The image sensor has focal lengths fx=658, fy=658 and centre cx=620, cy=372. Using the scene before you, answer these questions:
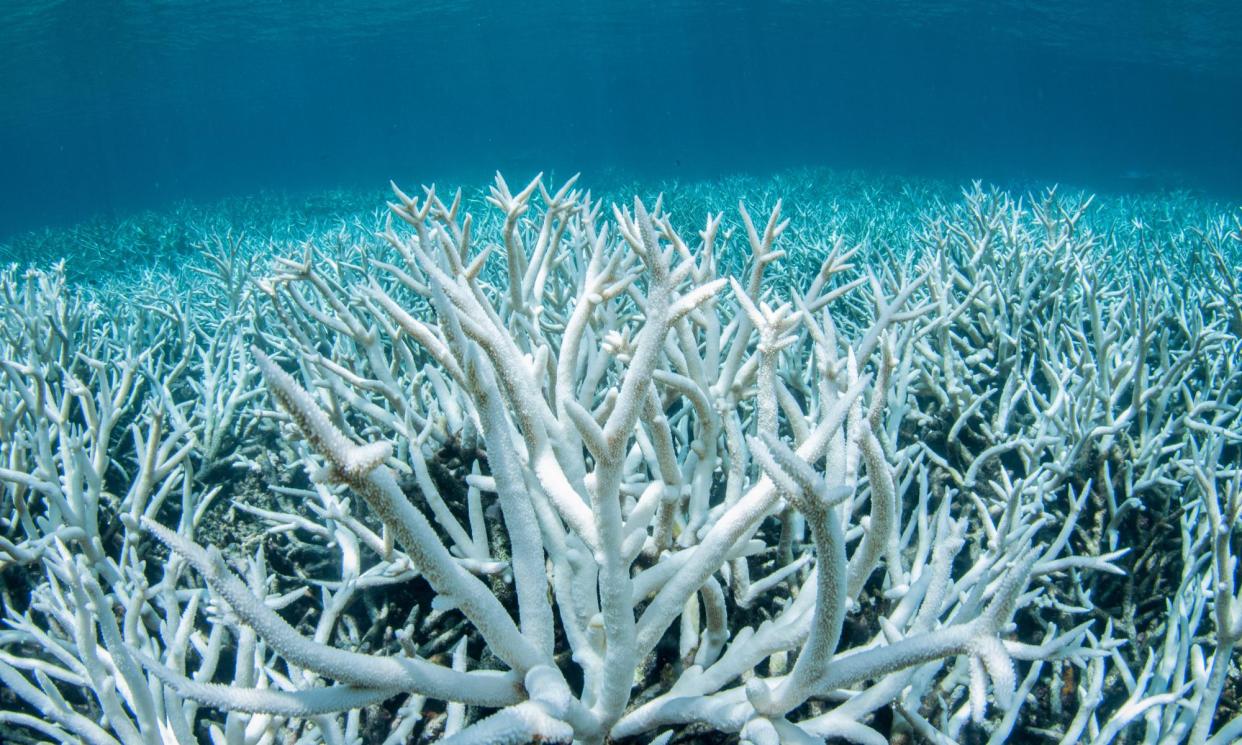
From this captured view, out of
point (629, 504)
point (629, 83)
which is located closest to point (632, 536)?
point (629, 504)

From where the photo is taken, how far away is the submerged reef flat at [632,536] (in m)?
1.24

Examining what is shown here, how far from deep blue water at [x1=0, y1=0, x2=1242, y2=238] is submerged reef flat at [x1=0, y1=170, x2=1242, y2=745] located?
28.7 m

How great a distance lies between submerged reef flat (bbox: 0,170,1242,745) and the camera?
1238 millimetres

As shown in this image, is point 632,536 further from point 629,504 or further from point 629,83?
point 629,83

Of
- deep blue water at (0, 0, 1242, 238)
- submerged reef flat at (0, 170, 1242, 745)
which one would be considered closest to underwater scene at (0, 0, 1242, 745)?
submerged reef flat at (0, 170, 1242, 745)

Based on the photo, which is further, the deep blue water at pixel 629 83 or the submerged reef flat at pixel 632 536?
the deep blue water at pixel 629 83

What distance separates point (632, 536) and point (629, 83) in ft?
330

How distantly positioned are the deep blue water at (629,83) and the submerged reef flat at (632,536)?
94.3 ft

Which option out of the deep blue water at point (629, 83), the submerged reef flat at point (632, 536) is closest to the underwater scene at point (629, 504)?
the submerged reef flat at point (632, 536)

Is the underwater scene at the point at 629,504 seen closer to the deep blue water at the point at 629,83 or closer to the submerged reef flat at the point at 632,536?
the submerged reef flat at the point at 632,536

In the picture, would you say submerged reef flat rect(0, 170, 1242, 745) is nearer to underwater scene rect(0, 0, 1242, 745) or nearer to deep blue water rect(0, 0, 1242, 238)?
underwater scene rect(0, 0, 1242, 745)

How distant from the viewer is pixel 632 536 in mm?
1284

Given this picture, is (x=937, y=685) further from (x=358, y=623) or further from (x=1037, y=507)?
(x=358, y=623)

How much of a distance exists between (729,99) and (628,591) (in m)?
141
